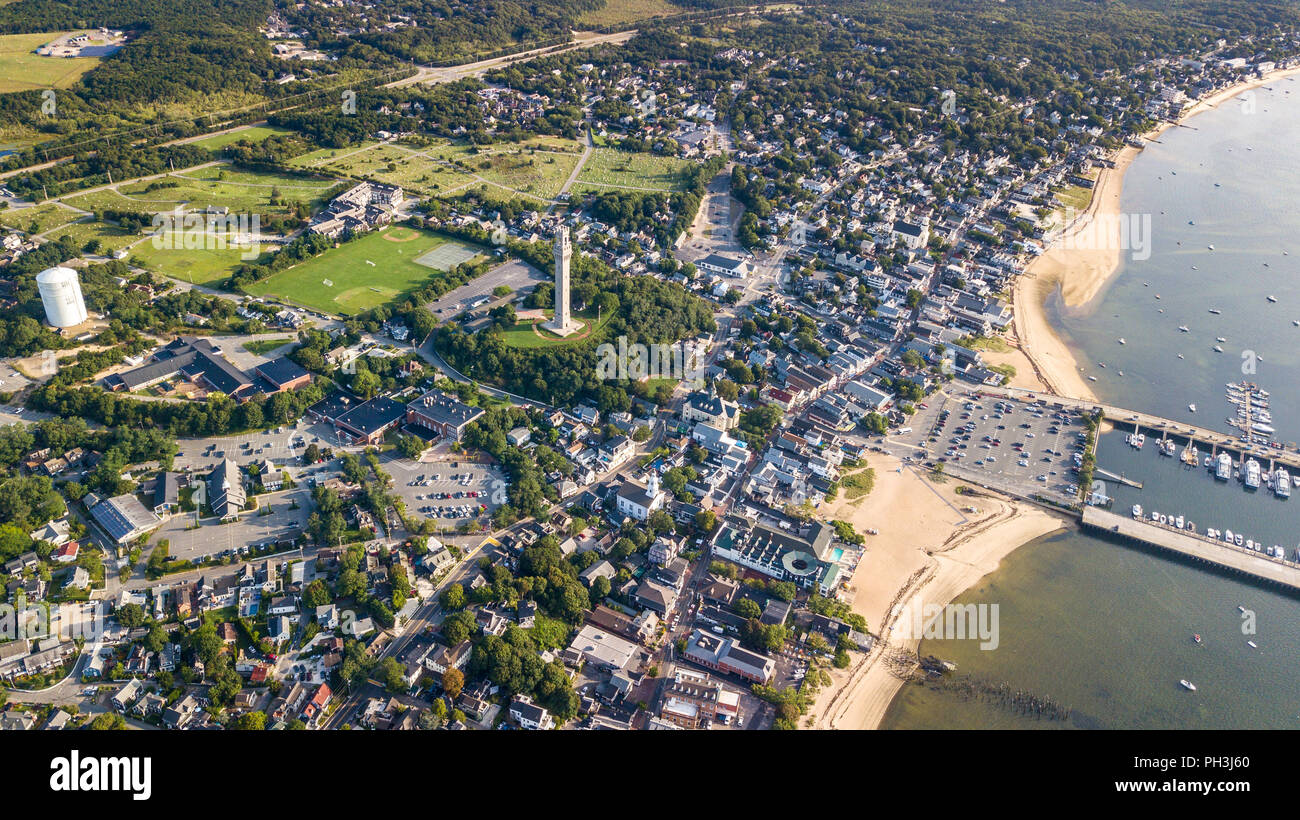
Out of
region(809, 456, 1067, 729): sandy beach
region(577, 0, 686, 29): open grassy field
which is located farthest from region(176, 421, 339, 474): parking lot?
region(577, 0, 686, 29): open grassy field

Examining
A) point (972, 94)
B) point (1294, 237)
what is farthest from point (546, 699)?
point (972, 94)

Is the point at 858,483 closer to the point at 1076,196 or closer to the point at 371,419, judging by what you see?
the point at 371,419

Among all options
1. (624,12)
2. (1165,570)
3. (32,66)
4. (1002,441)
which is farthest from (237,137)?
(1165,570)

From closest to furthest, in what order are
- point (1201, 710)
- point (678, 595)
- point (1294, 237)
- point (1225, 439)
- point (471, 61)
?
point (1201, 710), point (678, 595), point (1225, 439), point (1294, 237), point (471, 61)

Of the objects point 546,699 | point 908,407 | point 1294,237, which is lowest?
point 546,699

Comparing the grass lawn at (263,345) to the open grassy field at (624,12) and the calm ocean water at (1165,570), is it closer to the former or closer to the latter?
the calm ocean water at (1165,570)

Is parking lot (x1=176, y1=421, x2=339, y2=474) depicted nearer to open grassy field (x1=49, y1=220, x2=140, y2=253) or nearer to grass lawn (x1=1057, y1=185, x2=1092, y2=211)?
Answer: open grassy field (x1=49, y1=220, x2=140, y2=253)

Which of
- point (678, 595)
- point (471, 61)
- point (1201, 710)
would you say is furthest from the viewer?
point (471, 61)
